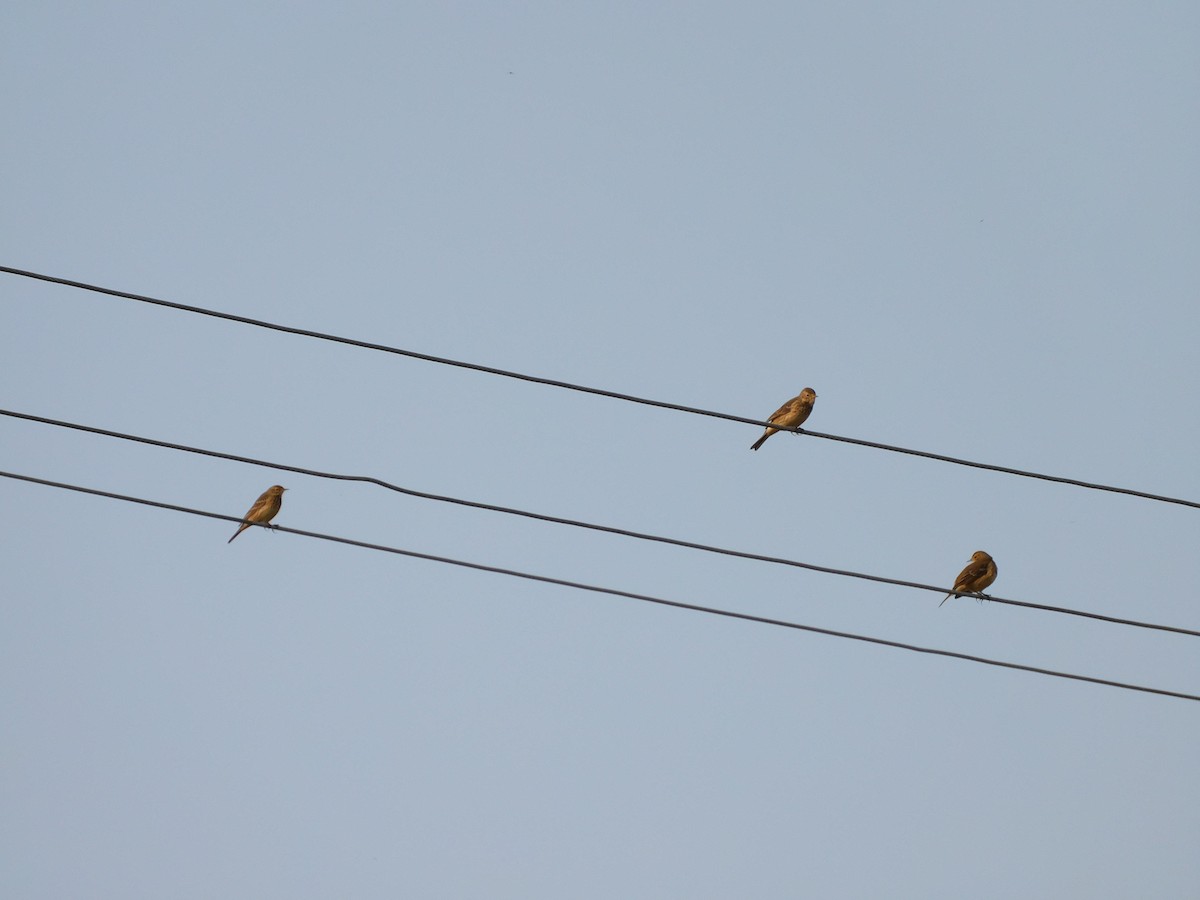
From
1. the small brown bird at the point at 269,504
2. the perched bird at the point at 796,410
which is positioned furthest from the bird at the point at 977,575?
the small brown bird at the point at 269,504

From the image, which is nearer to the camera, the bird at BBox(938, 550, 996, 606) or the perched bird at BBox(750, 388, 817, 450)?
the bird at BBox(938, 550, 996, 606)

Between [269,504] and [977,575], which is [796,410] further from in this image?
[269,504]

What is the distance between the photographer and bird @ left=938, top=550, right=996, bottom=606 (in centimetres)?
1474

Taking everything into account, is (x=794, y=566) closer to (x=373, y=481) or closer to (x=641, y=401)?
(x=641, y=401)

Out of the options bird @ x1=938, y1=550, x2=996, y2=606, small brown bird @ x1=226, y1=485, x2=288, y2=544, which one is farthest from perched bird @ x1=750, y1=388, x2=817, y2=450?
small brown bird @ x1=226, y1=485, x2=288, y2=544

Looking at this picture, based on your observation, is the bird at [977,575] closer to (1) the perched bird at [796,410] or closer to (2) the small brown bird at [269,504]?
(1) the perched bird at [796,410]

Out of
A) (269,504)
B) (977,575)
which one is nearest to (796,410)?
(977,575)

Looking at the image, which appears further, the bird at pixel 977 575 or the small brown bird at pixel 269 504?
the small brown bird at pixel 269 504

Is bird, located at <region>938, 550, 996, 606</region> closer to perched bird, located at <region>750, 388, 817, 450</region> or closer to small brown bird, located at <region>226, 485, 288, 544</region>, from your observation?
perched bird, located at <region>750, 388, 817, 450</region>

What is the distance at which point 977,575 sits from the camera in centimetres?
1477

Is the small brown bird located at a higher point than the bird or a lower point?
lower

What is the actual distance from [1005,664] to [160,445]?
5.17 m

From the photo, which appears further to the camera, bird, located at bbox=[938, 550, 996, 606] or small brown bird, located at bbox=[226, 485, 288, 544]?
small brown bird, located at bbox=[226, 485, 288, 544]

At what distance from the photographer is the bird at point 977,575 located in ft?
48.4
